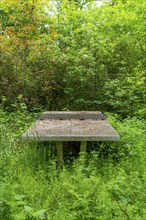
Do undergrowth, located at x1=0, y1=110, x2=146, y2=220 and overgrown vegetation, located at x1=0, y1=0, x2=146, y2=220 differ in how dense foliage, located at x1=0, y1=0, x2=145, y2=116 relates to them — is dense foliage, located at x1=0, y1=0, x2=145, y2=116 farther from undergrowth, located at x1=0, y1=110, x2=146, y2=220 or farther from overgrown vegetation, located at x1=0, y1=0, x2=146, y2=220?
undergrowth, located at x1=0, y1=110, x2=146, y2=220

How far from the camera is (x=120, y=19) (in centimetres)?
786

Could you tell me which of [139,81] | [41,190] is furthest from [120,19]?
[41,190]

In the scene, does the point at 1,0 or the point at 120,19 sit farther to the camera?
the point at 1,0

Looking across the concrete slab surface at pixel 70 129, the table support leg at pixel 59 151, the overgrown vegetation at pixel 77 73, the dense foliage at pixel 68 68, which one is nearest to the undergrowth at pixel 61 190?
the overgrown vegetation at pixel 77 73

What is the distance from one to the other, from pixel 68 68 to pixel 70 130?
3258mm

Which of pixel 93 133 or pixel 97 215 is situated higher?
pixel 93 133

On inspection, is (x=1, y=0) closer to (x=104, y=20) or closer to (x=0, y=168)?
(x=104, y=20)

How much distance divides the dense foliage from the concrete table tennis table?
6.07ft

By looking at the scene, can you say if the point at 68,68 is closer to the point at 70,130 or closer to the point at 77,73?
the point at 77,73

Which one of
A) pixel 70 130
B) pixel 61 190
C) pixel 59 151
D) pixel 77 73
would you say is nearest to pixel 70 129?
pixel 70 130

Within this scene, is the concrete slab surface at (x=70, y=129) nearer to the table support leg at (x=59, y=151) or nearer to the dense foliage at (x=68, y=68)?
the table support leg at (x=59, y=151)

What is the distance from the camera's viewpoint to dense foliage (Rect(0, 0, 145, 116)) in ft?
21.2

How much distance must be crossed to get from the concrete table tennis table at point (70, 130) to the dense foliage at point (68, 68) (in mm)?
1850

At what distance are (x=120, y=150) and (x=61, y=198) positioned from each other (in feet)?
5.32
